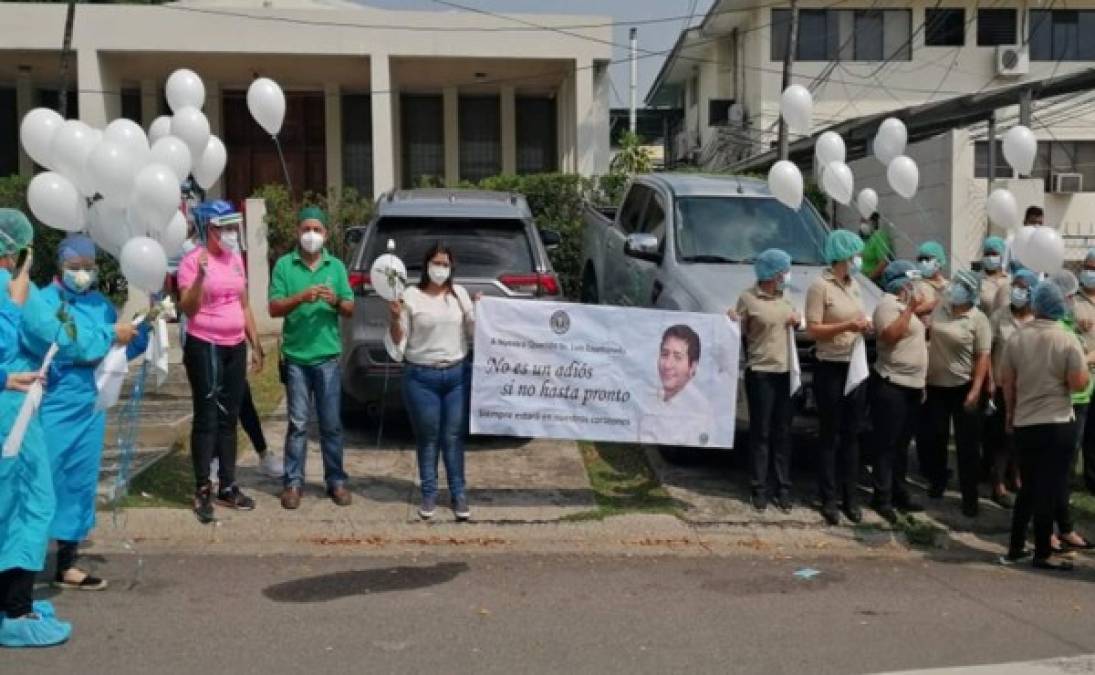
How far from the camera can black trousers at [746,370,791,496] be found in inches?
309

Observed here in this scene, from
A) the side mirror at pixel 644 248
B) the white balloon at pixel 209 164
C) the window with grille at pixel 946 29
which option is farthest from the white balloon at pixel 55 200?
the window with grille at pixel 946 29

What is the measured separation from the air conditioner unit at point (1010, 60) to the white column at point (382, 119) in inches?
636

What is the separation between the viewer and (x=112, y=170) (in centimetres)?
600

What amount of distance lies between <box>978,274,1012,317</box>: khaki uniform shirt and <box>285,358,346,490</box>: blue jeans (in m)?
5.14

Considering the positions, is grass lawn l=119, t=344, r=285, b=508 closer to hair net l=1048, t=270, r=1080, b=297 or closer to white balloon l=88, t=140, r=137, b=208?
white balloon l=88, t=140, r=137, b=208

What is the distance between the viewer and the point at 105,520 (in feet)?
24.7

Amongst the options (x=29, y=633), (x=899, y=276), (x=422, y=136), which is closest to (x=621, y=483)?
(x=899, y=276)

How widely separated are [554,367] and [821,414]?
1.94m

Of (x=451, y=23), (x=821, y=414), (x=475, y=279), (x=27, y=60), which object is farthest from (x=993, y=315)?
(x=27, y=60)

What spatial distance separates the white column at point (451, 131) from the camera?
2230cm

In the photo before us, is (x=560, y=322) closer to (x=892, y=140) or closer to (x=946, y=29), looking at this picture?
(x=892, y=140)

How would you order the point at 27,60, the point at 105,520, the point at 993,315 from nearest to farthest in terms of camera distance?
the point at 105,520
the point at 993,315
the point at 27,60

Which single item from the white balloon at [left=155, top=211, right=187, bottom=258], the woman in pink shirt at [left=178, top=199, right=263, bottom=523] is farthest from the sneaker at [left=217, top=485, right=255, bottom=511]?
the white balloon at [left=155, top=211, right=187, bottom=258]

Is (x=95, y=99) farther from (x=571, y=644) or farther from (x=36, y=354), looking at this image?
(x=571, y=644)
